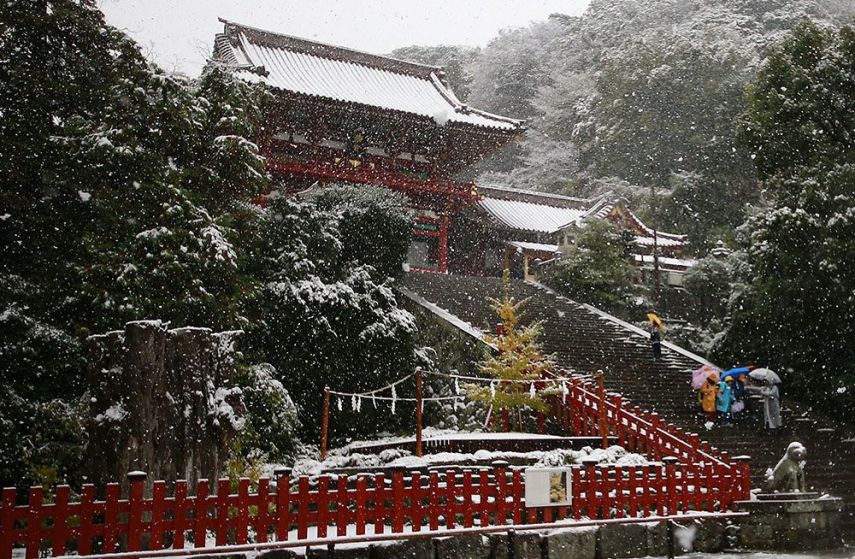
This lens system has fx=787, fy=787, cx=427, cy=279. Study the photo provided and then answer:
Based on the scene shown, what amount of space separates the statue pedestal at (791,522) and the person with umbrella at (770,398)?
10.7 ft

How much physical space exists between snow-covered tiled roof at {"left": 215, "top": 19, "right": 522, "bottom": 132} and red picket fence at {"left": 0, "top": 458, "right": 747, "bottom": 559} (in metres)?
15.9

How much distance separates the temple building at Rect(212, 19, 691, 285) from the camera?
860 inches

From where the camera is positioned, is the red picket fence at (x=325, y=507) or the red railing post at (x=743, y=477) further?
the red railing post at (x=743, y=477)

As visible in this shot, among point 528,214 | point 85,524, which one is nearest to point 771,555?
point 85,524

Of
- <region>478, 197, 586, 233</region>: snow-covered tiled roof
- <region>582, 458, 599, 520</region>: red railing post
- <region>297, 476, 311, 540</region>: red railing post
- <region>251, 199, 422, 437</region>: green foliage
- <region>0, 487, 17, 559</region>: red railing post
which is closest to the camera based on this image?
<region>0, 487, 17, 559</region>: red railing post

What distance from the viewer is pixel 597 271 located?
2089cm

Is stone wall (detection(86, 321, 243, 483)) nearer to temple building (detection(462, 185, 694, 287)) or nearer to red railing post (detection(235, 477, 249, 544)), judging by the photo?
red railing post (detection(235, 477, 249, 544))

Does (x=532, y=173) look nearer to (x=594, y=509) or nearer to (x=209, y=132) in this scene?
(x=209, y=132)

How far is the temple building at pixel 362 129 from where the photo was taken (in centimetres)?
2162

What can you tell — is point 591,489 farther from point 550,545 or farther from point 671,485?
point 671,485

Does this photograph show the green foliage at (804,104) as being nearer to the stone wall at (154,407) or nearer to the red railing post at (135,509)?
the stone wall at (154,407)

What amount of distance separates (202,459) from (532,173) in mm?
37398

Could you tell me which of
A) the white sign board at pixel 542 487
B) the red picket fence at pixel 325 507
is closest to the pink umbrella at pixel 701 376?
the red picket fence at pixel 325 507

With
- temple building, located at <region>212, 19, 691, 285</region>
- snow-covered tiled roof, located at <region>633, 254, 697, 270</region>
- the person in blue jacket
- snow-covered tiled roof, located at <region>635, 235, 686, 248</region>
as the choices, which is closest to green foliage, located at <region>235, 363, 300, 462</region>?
the person in blue jacket
